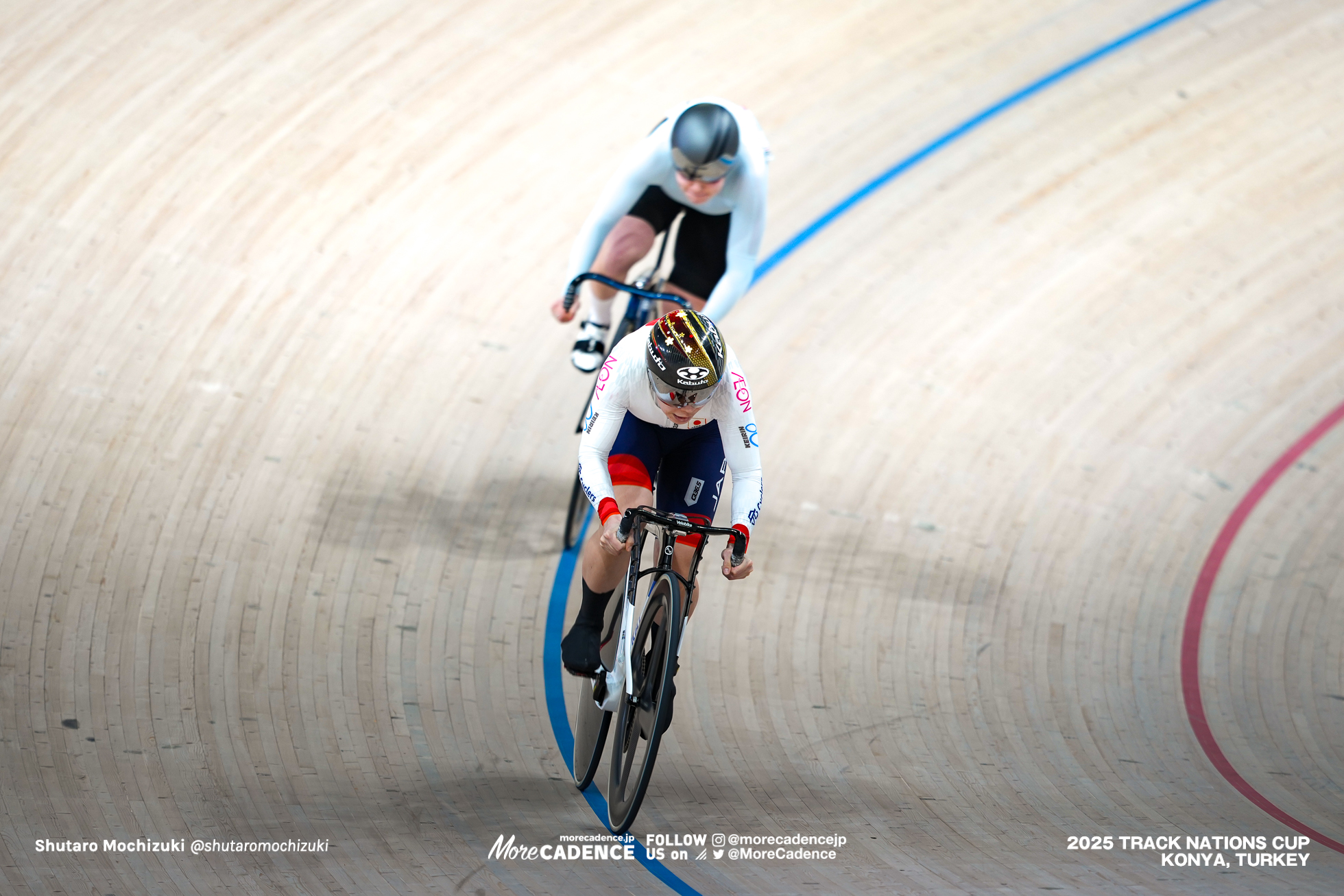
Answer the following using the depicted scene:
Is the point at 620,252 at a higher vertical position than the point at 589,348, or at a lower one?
higher

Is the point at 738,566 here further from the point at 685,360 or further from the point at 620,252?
the point at 620,252

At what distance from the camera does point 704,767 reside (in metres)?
3.40

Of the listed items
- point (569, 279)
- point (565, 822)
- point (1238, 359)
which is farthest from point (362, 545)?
point (1238, 359)

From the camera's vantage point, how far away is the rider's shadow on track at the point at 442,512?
4090mm

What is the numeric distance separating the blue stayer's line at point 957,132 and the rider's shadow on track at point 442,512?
179cm

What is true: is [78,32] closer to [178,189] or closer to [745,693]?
[178,189]

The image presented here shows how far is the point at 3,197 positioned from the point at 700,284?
9.92 feet

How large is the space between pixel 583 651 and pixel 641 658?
175mm

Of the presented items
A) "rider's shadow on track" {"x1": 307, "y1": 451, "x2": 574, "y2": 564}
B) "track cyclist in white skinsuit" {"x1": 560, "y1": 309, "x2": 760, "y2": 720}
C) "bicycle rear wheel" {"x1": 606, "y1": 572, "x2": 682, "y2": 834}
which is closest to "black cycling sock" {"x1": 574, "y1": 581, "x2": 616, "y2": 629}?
"track cyclist in white skinsuit" {"x1": 560, "y1": 309, "x2": 760, "y2": 720}

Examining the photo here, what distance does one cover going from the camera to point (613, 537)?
2.73m

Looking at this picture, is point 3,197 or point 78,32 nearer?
point 3,197

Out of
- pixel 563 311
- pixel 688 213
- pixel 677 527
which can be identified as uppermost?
pixel 688 213

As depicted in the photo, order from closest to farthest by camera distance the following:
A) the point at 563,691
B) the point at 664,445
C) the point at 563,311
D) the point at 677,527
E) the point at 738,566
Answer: the point at 677,527
the point at 738,566
the point at 664,445
the point at 563,691
the point at 563,311

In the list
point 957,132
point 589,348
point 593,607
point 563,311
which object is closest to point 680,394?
point 593,607
